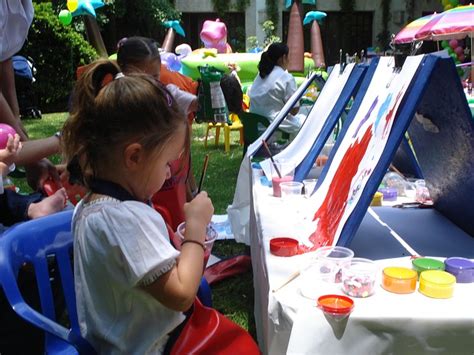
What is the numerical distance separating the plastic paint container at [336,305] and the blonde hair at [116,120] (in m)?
0.47

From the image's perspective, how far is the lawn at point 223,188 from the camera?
254 cm

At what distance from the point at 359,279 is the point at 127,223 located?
0.50 m

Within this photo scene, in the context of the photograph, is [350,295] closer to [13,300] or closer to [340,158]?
[340,158]

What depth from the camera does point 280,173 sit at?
1934 mm

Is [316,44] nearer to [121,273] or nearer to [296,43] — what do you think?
[296,43]

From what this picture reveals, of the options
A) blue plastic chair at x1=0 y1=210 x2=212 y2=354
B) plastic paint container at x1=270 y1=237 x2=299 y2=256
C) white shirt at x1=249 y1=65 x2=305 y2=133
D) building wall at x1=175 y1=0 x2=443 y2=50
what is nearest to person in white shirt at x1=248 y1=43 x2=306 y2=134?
white shirt at x1=249 y1=65 x2=305 y2=133

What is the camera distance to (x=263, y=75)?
4.80m

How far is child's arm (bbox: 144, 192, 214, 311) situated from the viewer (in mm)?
998

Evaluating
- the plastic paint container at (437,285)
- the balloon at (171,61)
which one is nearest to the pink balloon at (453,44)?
the balloon at (171,61)

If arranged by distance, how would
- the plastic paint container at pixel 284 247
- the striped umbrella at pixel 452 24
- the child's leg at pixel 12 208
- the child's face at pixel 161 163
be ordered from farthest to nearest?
the striped umbrella at pixel 452 24 → the child's leg at pixel 12 208 → the plastic paint container at pixel 284 247 → the child's face at pixel 161 163

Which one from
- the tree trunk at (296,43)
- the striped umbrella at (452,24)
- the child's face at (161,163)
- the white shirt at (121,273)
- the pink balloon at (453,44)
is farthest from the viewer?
the tree trunk at (296,43)

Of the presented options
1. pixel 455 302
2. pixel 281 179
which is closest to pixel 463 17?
pixel 281 179

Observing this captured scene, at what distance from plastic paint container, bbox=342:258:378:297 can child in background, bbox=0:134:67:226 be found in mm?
1151

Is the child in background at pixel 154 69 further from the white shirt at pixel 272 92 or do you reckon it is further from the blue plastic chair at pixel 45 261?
the white shirt at pixel 272 92
